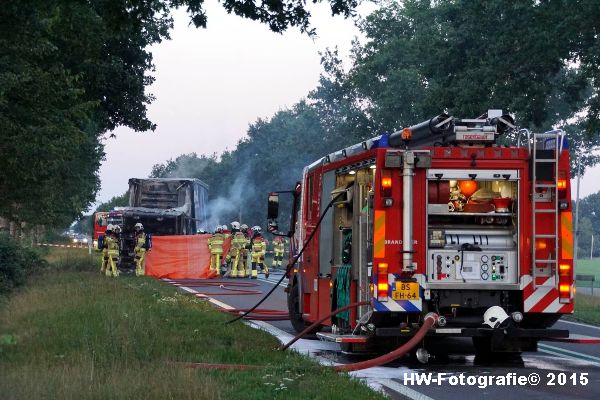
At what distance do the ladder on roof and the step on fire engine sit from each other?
0.01m

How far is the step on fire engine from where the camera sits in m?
11.5

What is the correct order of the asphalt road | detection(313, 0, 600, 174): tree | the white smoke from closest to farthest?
the asphalt road → detection(313, 0, 600, 174): tree → the white smoke

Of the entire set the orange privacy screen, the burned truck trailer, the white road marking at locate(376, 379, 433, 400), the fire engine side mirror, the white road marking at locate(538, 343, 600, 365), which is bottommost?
the white road marking at locate(376, 379, 433, 400)

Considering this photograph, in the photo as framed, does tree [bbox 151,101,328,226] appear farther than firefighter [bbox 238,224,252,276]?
Yes

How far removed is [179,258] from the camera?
3362 cm

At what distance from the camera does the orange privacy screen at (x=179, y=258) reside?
3338cm

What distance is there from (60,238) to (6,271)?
7024 cm

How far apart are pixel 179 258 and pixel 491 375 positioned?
23.3 metres

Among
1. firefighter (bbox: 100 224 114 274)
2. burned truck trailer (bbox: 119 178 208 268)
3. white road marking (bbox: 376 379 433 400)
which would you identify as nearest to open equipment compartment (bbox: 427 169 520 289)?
white road marking (bbox: 376 379 433 400)

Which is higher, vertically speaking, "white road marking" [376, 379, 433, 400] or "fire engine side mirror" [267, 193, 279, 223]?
"fire engine side mirror" [267, 193, 279, 223]

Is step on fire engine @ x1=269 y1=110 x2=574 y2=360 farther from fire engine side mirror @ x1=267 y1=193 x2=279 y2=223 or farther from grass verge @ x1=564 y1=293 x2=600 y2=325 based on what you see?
grass verge @ x1=564 y1=293 x2=600 y2=325

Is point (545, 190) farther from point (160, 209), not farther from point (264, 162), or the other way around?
point (264, 162)

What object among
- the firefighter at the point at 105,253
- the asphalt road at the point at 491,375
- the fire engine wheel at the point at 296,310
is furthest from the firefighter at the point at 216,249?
the asphalt road at the point at 491,375

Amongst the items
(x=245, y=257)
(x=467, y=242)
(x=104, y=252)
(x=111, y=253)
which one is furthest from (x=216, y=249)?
(x=467, y=242)
